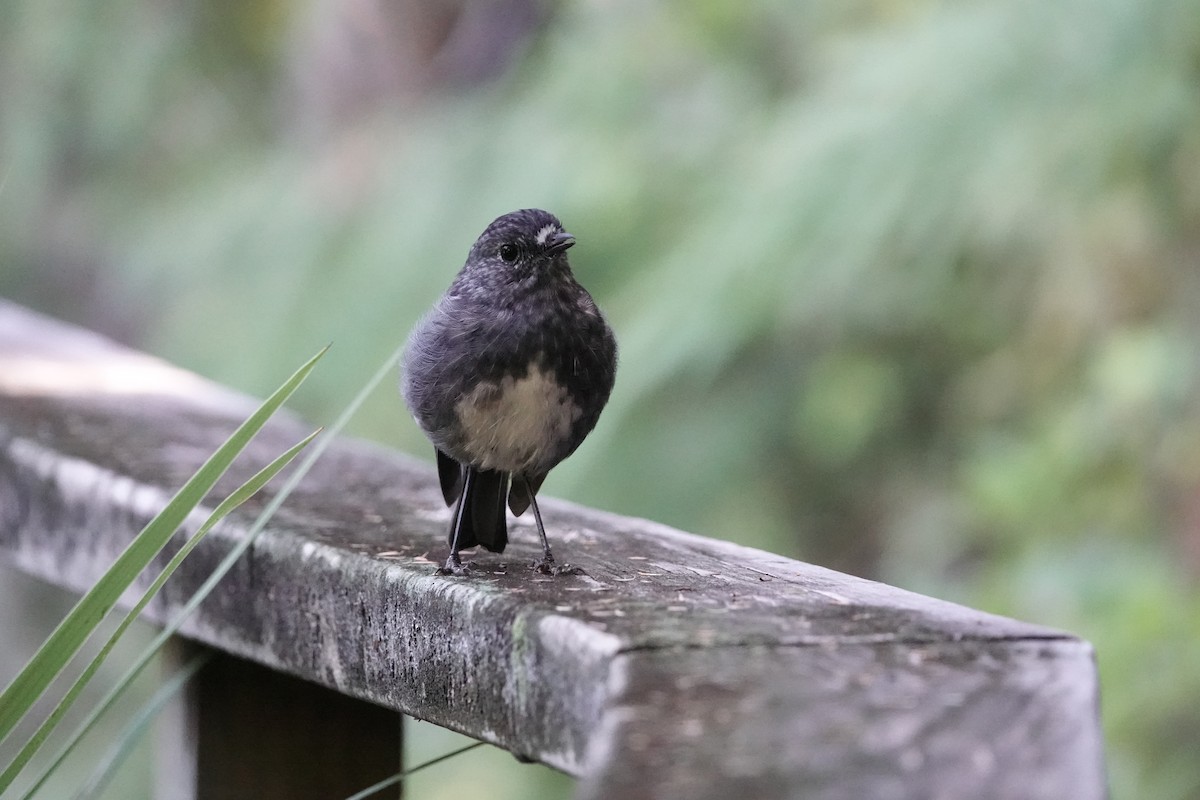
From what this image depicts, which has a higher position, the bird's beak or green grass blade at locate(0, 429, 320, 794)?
the bird's beak

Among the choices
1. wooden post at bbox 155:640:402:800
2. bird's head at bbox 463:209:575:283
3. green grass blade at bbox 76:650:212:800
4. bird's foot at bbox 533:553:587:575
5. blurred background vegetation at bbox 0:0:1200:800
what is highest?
blurred background vegetation at bbox 0:0:1200:800

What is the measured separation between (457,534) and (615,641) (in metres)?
0.71

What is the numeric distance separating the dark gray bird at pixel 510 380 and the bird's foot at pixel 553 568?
11.0 inches

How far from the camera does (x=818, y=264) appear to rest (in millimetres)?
4309

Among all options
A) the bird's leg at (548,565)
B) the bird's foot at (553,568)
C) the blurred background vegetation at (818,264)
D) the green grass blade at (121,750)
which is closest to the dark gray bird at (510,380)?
the bird's leg at (548,565)

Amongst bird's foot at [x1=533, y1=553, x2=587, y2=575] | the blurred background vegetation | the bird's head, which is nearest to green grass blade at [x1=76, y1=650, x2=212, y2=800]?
bird's foot at [x1=533, y1=553, x2=587, y2=575]

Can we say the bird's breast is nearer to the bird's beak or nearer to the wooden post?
the bird's beak

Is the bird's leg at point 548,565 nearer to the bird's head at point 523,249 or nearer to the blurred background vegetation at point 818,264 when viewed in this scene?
the bird's head at point 523,249

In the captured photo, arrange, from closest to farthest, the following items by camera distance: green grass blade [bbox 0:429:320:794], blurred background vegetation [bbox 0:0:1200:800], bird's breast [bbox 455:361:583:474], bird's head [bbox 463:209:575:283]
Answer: green grass blade [bbox 0:429:320:794] → bird's breast [bbox 455:361:583:474] → bird's head [bbox 463:209:575:283] → blurred background vegetation [bbox 0:0:1200:800]

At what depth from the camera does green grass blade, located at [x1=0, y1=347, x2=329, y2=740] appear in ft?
4.11

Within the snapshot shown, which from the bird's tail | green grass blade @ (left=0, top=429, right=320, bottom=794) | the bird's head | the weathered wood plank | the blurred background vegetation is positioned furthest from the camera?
the blurred background vegetation

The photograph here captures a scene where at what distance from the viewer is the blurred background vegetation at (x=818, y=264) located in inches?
160

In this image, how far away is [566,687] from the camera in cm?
113

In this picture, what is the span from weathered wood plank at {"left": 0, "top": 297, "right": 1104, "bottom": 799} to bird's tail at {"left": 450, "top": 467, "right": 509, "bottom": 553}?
3 centimetres
